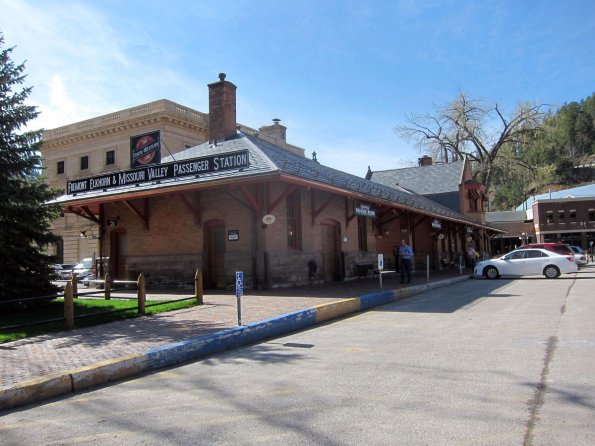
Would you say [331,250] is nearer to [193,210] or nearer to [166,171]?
[193,210]

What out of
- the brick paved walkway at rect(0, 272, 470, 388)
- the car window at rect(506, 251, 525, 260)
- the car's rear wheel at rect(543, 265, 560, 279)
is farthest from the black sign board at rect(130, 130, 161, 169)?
the car's rear wheel at rect(543, 265, 560, 279)

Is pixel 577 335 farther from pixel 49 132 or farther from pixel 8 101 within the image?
pixel 49 132

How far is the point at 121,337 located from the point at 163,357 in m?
1.65

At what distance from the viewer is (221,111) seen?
2144 cm

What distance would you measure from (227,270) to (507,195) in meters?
91.6

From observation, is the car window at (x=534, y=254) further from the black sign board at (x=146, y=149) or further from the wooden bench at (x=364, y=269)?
the black sign board at (x=146, y=149)

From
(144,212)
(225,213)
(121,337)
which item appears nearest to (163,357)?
(121,337)

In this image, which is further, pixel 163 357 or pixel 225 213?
pixel 225 213

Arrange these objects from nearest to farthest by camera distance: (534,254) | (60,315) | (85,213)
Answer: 1. (60,315)
2. (85,213)
3. (534,254)

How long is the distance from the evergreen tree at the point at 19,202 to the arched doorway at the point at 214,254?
620 centimetres

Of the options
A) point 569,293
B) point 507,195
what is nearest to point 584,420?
point 569,293

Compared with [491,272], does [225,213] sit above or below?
above

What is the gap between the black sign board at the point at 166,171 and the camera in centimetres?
1588

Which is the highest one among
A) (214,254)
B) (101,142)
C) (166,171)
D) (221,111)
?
(101,142)
